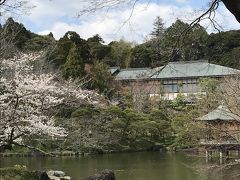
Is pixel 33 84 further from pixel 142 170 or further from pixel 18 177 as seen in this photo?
pixel 142 170

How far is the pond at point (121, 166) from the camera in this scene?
13.7m

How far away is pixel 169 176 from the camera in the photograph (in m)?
13.7

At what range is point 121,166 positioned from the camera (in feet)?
53.5

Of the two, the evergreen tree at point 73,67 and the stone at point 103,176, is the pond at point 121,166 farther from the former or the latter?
the evergreen tree at point 73,67

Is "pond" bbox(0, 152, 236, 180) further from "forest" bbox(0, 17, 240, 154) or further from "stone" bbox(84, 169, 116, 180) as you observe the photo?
"stone" bbox(84, 169, 116, 180)

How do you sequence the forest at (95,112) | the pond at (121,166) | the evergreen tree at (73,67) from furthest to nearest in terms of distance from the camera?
1. the evergreen tree at (73,67)
2. the forest at (95,112)
3. the pond at (121,166)

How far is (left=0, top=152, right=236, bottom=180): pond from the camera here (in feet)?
45.0

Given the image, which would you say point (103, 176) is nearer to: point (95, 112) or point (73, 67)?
point (95, 112)

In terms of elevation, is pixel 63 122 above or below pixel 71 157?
above

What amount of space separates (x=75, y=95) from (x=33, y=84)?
5734 mm

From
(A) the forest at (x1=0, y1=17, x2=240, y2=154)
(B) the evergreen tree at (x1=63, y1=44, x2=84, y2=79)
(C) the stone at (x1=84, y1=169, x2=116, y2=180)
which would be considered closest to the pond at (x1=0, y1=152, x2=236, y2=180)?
(A) the forest at (x1=0, y1=17, x2=240, y2=154)

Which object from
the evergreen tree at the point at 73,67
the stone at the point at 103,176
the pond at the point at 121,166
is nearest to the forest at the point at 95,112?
the evergreen tree at the point at 73,67

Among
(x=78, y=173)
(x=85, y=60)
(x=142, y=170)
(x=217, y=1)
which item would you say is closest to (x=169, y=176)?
(x=142, y=170)

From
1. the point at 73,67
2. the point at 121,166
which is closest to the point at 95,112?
the point at 73,67
